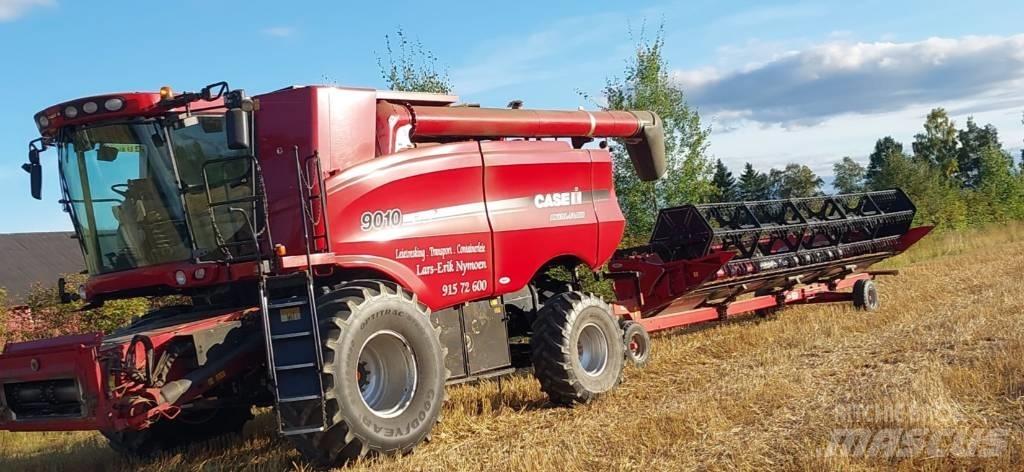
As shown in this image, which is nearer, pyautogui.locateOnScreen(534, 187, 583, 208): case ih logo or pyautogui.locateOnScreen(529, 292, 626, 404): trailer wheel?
pyautogui.locateOnScreen(529, 292, 626, 404): trailer wheel

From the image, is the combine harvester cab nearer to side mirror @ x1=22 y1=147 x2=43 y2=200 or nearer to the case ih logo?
the case ih logo

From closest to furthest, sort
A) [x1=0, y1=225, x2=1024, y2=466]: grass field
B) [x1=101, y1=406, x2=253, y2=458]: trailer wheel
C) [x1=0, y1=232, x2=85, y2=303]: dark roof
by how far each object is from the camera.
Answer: [x1=0, y1=225, x2=1024, y2=466]: grass field, [x1=101, y1=406, x2=253, y2=458]: trailer wheel, [x1=0, y1=232, x2=85, y2=303]: dark roof

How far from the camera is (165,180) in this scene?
5.58 m

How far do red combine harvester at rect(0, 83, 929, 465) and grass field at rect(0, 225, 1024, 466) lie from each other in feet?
1.20

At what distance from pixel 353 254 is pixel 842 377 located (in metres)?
3.66

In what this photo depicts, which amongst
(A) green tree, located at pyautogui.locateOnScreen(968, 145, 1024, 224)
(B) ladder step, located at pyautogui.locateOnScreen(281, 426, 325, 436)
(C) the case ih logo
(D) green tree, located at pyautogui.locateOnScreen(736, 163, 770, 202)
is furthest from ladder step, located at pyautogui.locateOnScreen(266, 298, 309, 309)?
(D) green tree, located at pyautogui.locateOnScreen(736, 163, 770, 202)

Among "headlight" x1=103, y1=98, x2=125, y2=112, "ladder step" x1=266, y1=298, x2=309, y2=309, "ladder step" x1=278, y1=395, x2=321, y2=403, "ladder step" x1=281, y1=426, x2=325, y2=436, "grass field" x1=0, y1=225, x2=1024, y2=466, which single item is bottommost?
"grass field" x1=0, y1=225, x2=1024, y2=466

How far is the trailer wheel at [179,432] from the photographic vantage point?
6.23 metres

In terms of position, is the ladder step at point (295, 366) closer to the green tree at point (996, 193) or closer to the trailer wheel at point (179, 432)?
the trailer wheel at point (179, 432)

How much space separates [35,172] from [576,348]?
394 cm

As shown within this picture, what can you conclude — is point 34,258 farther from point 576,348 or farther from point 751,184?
point 751,184

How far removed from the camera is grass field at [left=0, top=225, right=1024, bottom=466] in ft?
14.6

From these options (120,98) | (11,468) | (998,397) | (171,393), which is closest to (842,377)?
(998,397)

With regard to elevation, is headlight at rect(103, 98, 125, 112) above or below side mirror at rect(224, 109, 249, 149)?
above
